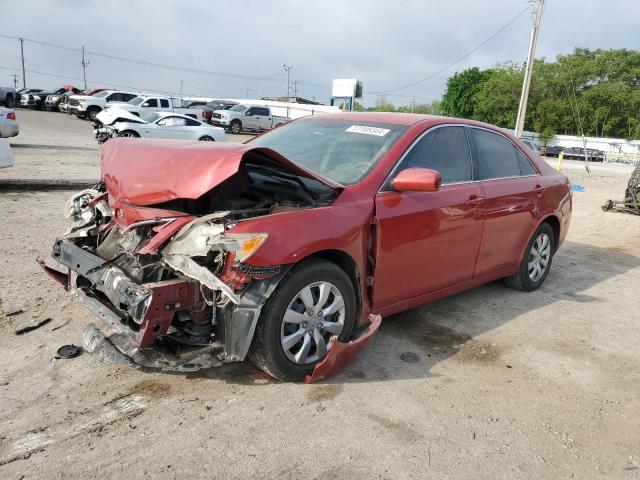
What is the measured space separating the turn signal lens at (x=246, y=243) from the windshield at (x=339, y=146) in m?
1.00

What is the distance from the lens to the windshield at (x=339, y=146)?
3809 millimetres

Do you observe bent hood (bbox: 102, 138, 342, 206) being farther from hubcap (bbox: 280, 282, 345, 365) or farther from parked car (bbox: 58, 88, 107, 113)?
parked car (bbox: 58, 88, 107, 113)

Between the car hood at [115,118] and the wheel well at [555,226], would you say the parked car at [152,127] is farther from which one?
the wheel well at [555,226]

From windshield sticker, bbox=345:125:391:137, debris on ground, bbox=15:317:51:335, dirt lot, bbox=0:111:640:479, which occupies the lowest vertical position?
dirt lot, bbox=0:111:640:479

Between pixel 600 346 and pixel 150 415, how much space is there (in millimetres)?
3540

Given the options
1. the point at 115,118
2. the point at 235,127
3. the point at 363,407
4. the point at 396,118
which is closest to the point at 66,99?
the point at 235,127

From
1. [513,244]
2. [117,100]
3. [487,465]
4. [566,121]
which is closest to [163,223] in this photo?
[487,465]

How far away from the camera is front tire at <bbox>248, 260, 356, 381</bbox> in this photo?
10.0 ft

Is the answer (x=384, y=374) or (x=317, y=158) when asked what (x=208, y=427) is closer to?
(x=384, y=374)

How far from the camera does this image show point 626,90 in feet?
182

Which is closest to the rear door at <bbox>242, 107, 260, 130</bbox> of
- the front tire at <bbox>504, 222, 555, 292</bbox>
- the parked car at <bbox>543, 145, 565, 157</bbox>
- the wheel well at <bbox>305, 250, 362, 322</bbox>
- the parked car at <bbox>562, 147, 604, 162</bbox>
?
the parked car at <bbox>562, 147, 604, 162</bbox>

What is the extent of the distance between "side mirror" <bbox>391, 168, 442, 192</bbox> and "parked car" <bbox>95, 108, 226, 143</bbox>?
16285 mm

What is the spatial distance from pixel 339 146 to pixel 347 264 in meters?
1.06

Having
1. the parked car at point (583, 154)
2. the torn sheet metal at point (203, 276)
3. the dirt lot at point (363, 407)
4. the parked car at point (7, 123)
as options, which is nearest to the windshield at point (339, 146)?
the torn sheet metal at point (203, 276)
